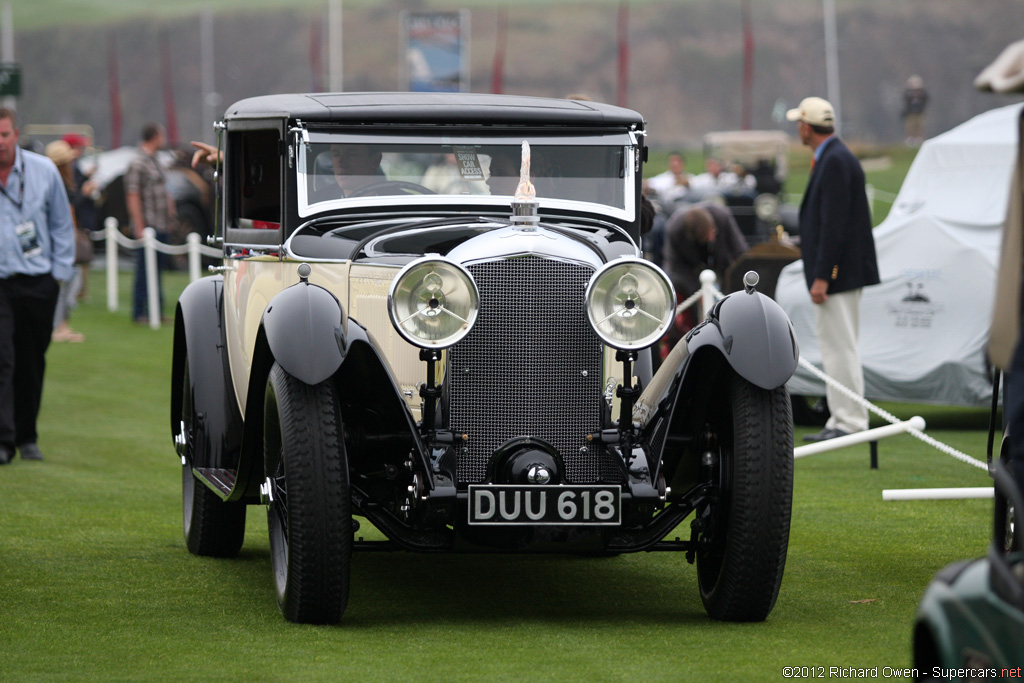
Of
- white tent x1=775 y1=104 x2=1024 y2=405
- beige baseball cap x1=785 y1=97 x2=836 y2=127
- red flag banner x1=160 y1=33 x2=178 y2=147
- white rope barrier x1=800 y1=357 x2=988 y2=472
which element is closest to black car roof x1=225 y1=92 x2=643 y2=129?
white rope barrier x1=800 y1=357 x2=988 y2=472

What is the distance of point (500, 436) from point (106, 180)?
865 inches

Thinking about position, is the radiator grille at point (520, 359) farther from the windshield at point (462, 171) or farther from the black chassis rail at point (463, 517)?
the windshield at point (462, 171)

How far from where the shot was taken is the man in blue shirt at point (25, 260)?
8.34 m

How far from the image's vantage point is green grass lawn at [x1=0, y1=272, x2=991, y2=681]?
14.6 ft

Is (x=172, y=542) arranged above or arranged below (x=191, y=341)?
below

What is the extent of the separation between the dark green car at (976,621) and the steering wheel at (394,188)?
3215 millimetres

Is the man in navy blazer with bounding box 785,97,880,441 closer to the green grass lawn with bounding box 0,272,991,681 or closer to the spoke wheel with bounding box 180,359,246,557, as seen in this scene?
the green grass lawn with bounding box 0,272,991,681

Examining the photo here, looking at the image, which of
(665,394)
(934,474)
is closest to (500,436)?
(665,394)

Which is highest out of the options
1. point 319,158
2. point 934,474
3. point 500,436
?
point 319,158

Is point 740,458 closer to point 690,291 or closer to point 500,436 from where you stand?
point 500,436

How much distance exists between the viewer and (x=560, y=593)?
5.64 metres

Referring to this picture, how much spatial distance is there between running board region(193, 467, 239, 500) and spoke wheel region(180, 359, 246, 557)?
0.14 m

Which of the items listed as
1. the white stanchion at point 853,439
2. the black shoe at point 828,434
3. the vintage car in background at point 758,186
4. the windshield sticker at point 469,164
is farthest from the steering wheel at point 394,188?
the vintage car in background at point 758,186

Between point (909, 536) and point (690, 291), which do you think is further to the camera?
point (690, 291)
